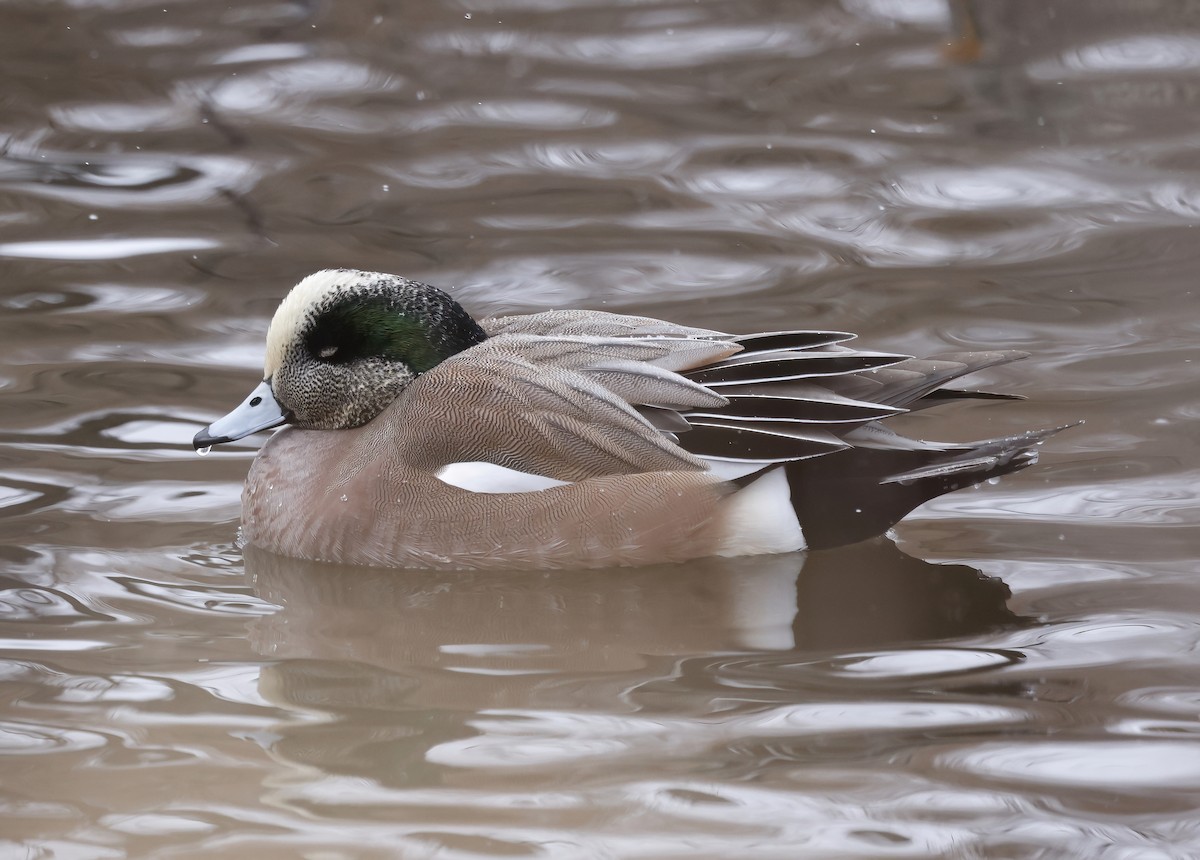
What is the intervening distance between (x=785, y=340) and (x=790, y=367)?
11cm

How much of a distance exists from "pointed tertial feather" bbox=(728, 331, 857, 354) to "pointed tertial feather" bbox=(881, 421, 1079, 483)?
382 mm

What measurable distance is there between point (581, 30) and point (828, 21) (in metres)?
1.19

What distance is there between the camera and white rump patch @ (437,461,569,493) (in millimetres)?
3838

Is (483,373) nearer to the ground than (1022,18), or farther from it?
nearer to the ground

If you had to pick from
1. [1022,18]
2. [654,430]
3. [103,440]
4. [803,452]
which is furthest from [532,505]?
[1022,18]

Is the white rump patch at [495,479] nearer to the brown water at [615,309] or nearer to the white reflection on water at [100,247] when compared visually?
the brown water at [615,309]

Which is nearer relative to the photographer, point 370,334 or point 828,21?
point 370,334

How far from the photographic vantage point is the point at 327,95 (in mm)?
7516

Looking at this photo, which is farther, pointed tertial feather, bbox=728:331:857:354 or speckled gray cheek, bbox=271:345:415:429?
speckled gray cheek, bbox=271:345:415:429

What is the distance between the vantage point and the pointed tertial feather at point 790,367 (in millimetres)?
3877

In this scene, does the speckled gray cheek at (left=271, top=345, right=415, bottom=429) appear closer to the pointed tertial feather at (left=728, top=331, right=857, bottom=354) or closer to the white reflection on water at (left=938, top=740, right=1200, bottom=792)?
the pointed tertial feather at (left=728, top=331, right=857, bottom=354)

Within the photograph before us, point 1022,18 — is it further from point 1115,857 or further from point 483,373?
point 1115,857

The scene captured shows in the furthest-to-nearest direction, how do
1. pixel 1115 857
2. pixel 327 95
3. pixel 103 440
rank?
1. pixel 327 95
2. pixel 103 440
3. pixel 1115 857

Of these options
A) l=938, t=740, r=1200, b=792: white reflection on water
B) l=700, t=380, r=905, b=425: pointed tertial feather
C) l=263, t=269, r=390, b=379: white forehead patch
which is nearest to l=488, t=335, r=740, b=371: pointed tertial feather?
l=700, t=380, r=905, b=425: pointed tertial feather
